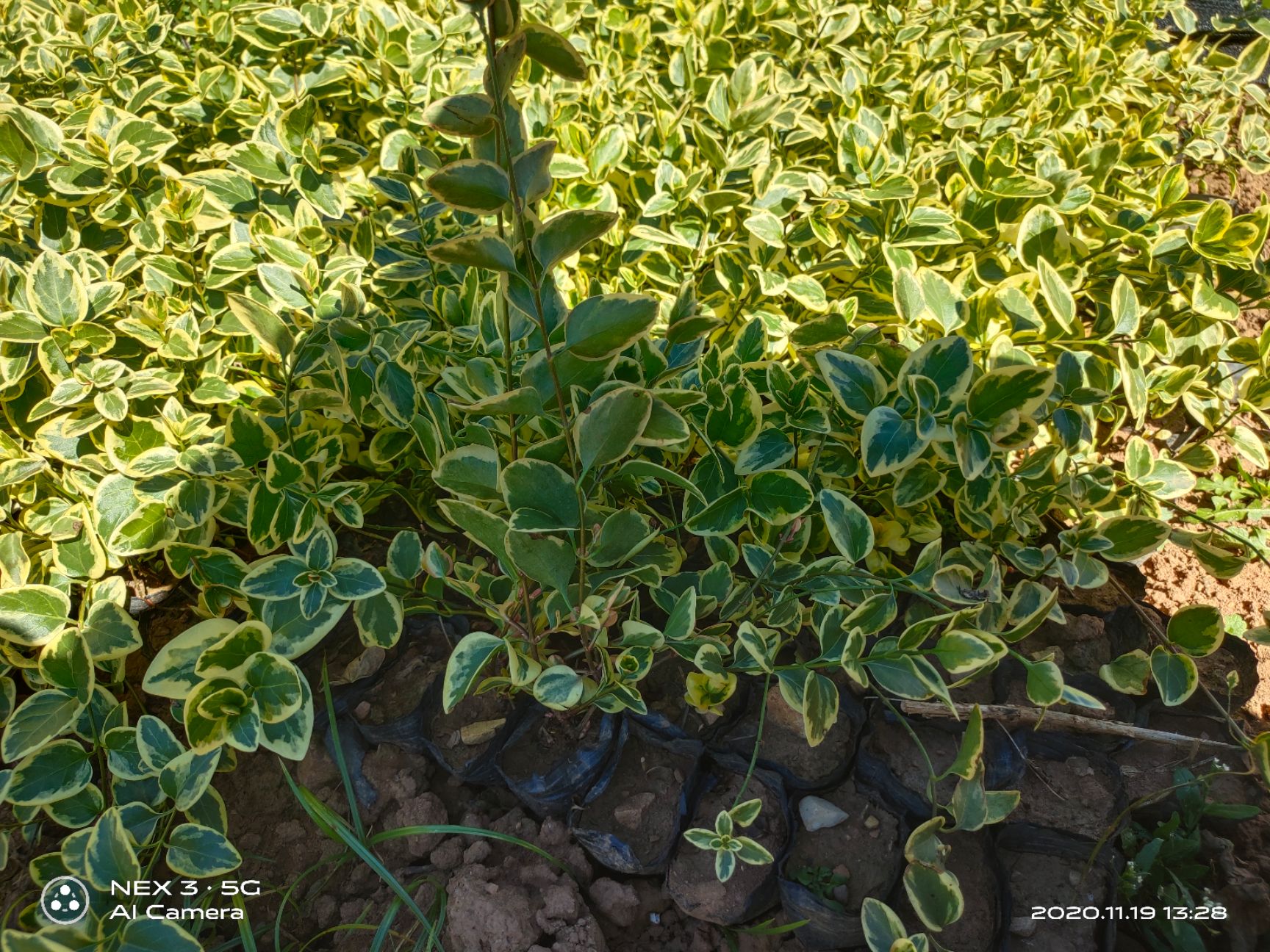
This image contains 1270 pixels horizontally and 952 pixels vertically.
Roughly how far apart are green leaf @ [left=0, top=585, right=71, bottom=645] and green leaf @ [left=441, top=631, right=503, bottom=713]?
0.55 meters

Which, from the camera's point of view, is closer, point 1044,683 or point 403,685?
point 1044,683

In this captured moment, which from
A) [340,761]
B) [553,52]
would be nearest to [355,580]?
[340,761]

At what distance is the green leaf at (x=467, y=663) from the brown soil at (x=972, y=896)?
699 mm

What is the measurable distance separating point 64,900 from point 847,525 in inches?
43.4

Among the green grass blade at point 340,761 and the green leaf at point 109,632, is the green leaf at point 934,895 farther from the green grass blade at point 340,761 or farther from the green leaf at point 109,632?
the green leaf at point 109,632

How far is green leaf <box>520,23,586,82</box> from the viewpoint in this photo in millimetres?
608

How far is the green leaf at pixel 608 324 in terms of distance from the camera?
2.47ft

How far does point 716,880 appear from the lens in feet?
3.66

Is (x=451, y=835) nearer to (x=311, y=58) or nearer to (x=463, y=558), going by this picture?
(x=463, y=558)

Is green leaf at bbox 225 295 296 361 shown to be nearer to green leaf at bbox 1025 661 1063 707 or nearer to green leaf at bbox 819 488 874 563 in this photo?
green leaf at bbox 819 488 874 563

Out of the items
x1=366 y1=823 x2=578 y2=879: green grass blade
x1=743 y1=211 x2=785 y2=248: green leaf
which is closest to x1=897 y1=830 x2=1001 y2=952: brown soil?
x1=366 y1=823 x2=578 y2=879: green grass blade

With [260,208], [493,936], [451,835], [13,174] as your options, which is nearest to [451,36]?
[260,208]

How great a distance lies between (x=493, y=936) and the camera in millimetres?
1067

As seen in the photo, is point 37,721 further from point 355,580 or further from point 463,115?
point 463,115
